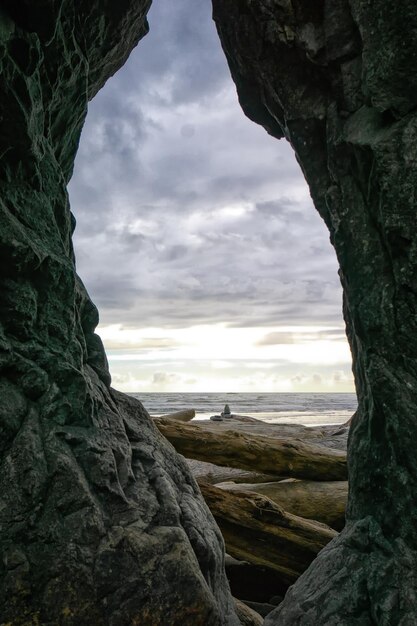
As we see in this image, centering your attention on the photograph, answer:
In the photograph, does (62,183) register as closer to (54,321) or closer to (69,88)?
(69,88)

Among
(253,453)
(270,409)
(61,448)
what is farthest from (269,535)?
(270,409)

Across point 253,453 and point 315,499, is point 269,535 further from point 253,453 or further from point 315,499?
point 315,499

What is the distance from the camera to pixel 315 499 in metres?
10.2

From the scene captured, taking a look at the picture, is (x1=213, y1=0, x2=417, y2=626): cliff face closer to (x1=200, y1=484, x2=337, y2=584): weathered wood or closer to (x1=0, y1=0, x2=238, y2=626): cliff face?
(x1=0, y1=0, x2=238, y2=626): cliff face

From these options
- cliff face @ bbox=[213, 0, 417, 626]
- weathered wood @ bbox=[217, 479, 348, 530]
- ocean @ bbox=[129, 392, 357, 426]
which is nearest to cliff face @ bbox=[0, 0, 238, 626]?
cliff face @ bbox=[213, 0, 417, 626]

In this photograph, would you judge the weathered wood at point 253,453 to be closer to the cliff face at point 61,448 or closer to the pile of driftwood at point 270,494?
the pile of driftwood at point 270,494

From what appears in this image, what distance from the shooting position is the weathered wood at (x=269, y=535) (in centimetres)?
831

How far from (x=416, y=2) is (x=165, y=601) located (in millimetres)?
6585

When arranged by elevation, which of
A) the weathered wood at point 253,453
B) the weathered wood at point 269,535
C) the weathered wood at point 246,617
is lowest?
the weathered wood at point 246,617

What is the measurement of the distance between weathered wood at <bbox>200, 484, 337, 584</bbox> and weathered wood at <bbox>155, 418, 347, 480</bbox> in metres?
1.36

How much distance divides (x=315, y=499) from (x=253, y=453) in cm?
171

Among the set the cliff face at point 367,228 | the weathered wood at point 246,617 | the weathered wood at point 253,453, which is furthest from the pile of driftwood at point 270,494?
the cliff face at point 367,228

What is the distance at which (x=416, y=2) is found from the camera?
5047 mm

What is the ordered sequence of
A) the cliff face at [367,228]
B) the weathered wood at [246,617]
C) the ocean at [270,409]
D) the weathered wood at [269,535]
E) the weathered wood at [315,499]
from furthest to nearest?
1. the ocean at [270,409]
2. the weathered wood at [315,499]
3. the weathered wood at [269,535]
4. the weathered wood at [246,617]
5. the cliff face at [367,228]
